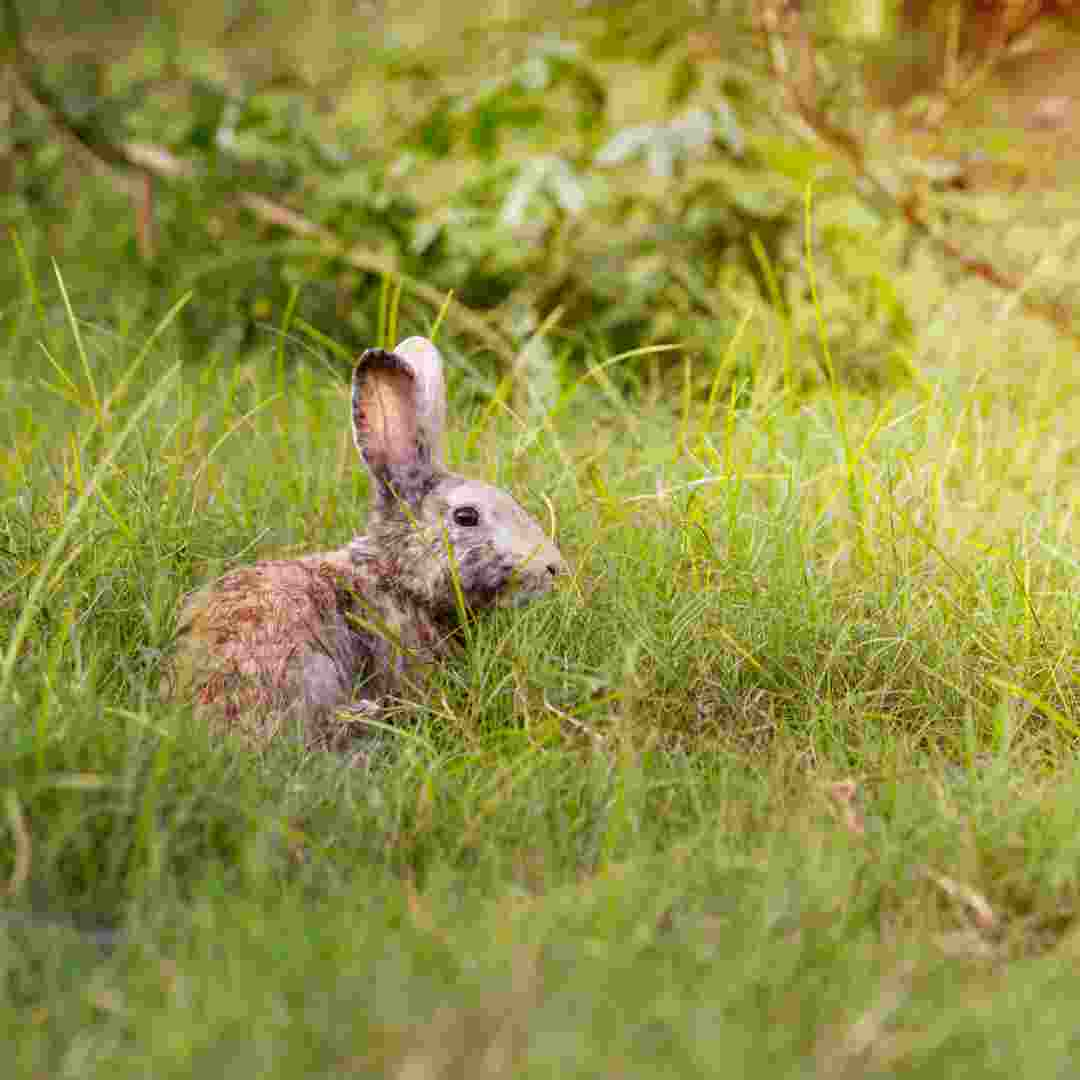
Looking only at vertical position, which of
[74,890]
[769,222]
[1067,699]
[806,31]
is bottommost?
[1067,699]

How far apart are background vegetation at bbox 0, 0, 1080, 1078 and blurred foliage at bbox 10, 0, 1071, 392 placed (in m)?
0.02

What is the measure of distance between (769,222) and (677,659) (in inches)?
120

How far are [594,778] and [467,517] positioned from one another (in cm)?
100

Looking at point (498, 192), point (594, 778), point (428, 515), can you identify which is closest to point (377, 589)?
point (428, 515)

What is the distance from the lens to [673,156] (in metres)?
Result: 5.45

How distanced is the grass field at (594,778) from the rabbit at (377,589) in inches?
4.7

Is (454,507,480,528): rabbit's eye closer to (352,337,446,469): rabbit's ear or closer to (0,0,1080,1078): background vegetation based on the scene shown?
(352,337,446,469): rabbit's ear

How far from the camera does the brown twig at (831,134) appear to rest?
5.87m

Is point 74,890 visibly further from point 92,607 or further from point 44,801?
point 92,607

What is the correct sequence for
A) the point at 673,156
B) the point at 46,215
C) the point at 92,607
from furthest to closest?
the point at 46,215 < the point at 673,156 < the point at 92,607

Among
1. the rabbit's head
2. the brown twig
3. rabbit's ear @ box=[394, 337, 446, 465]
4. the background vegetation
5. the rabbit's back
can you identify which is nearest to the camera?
the background vegetation

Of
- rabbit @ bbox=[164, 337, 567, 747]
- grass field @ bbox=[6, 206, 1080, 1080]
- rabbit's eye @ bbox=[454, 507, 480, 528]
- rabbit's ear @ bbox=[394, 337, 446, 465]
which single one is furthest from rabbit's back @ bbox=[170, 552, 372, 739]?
rabbit's ear @ bbox=[394, 337, 446, 465]

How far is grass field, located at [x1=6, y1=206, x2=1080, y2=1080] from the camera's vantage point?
222cm

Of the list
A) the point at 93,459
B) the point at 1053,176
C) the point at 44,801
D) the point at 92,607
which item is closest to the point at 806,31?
the point at 1053,176
